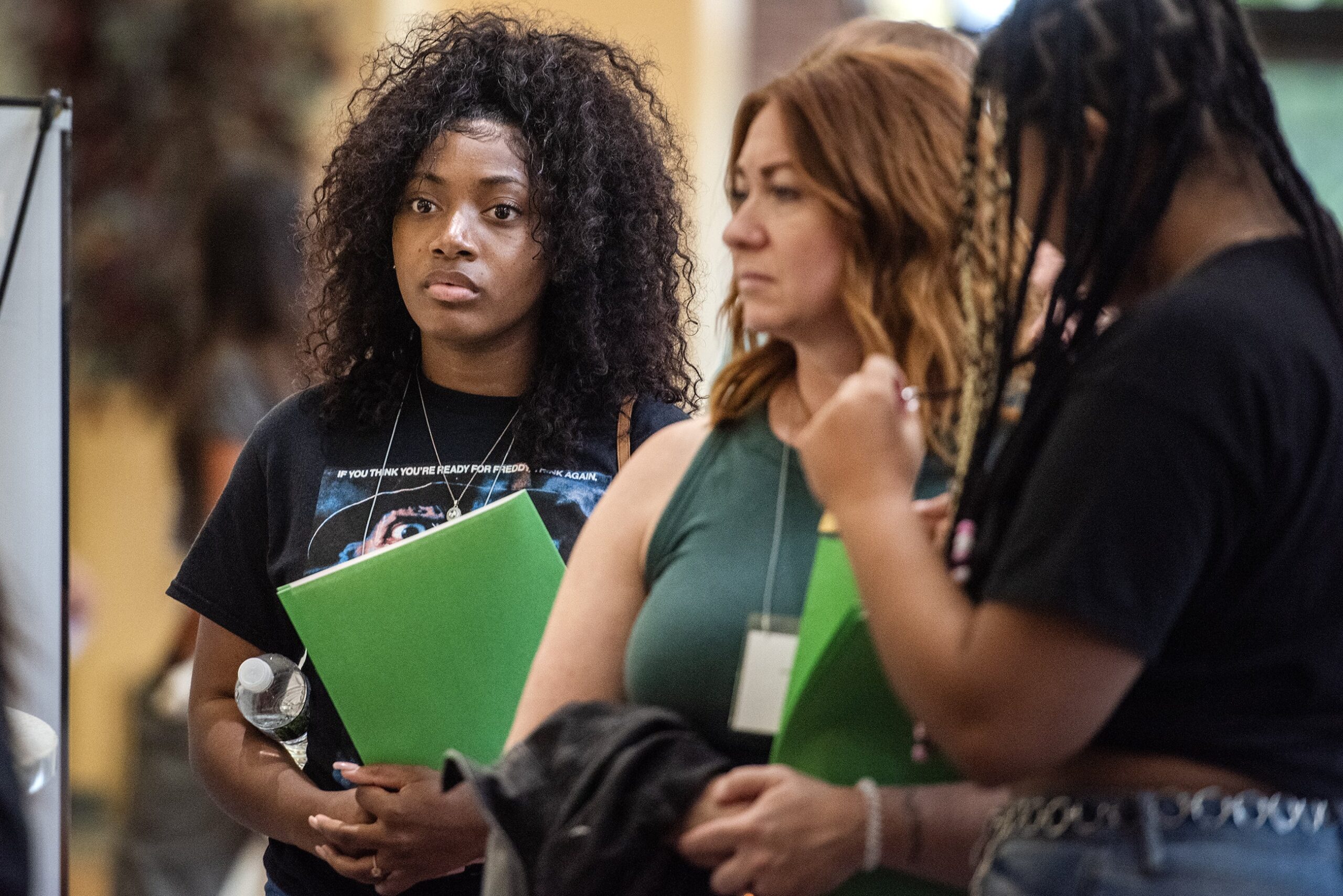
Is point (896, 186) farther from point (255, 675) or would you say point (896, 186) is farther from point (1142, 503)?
point (255, 675)

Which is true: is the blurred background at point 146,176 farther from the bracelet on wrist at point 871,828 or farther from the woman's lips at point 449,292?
the bracelet on wrist at point 871,828

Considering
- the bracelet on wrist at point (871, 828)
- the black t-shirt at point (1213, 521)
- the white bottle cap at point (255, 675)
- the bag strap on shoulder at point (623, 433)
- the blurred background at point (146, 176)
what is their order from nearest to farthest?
the black t-shirt at point (1213, 521) < the bracelet on wrist at point (871, 828) < the white bottle cap at point (255, 675) < the bag strap on shoulder at point (623, 433) < the blurred background at point (146, 176)

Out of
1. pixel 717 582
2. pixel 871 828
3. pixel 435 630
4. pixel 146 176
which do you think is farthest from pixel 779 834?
pixel 146 176

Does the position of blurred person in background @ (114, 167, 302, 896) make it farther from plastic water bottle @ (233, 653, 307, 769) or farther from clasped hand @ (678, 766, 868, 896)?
clasped hand @ (678, 766, 868, 896)

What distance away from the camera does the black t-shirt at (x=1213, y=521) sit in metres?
1.09

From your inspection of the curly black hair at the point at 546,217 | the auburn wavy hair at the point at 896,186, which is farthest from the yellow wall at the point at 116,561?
the auburn wavy hair at the point at 896,186

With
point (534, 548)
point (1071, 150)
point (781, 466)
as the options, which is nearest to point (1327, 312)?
point (1071, 150)

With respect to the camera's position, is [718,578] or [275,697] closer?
[718,578]

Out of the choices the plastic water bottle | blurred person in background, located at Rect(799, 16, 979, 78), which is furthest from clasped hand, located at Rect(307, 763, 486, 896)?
blurred person in background, located at Rect(799, 16, 979, 78)

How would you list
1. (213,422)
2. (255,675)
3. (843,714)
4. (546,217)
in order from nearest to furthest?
(843,714)
(255,675)
(546,217)
(213,422)

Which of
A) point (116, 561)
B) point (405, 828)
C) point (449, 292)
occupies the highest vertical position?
point (449, 292)

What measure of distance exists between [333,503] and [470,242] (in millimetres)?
373

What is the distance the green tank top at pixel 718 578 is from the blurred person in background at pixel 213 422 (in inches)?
71.2

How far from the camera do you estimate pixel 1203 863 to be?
1142 millimetres
